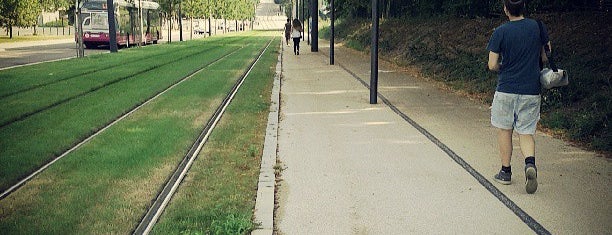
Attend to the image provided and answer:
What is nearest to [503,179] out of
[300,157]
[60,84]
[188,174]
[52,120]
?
[300,157]

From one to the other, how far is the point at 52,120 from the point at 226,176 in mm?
4529

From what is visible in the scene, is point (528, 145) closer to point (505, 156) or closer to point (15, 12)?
point (505, 156)

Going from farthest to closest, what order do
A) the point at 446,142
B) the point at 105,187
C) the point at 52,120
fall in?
the point at 52,120 < the point at 446,142 < the point at 105,187

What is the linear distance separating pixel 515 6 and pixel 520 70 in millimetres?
588

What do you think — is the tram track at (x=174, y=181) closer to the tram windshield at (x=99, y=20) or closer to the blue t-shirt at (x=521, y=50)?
the blue t-shirt at (x=521, y=50)

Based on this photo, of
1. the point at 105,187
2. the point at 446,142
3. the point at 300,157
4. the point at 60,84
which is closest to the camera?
the point at 105,187

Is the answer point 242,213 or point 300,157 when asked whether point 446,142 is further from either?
point 242,213

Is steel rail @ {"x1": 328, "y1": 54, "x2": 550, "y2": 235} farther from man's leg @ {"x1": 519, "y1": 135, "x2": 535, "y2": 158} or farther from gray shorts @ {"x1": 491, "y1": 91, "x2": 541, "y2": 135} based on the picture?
gray shorts @ {"x1": 491, "y1": 91, "x2": 541, "y2": 135}

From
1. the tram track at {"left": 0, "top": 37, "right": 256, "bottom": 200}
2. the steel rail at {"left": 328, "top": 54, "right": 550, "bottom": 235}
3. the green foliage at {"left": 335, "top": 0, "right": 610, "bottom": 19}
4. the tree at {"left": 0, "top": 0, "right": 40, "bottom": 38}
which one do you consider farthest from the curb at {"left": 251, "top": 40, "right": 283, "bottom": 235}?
the tree at {"left": 0, "top": 0, "right": 40, "bottom": 38}

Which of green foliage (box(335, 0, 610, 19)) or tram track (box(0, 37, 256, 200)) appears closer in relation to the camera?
tram track (box(0, 37, 256, 200))

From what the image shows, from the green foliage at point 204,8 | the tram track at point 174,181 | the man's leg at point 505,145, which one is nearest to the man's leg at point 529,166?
the man's leg at point 505,145

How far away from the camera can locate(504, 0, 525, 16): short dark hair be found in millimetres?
5328

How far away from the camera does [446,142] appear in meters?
7.75

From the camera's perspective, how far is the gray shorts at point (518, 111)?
5422mm
